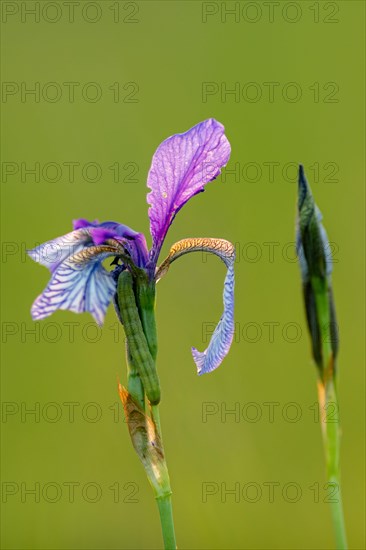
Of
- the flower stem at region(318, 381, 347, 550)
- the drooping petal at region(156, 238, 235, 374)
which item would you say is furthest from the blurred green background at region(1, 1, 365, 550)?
the flower stem at region(318, 381, 347, 550)

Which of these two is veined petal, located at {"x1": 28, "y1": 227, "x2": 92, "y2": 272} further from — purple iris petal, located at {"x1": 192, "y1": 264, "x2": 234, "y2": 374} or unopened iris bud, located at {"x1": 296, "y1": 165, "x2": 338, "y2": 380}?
unopened iris bud, located at {"x1": 296, "y1": 165, "x2": 338, "y2": 380}

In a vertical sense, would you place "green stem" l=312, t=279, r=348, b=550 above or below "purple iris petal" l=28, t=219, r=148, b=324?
below

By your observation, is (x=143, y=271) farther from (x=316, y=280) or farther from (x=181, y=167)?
(x=316, y=280)

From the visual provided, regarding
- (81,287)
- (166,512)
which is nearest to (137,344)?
(81,287)

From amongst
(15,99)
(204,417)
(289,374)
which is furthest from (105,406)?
(15,99)

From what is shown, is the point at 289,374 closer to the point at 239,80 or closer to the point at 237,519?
the point at 237,519
